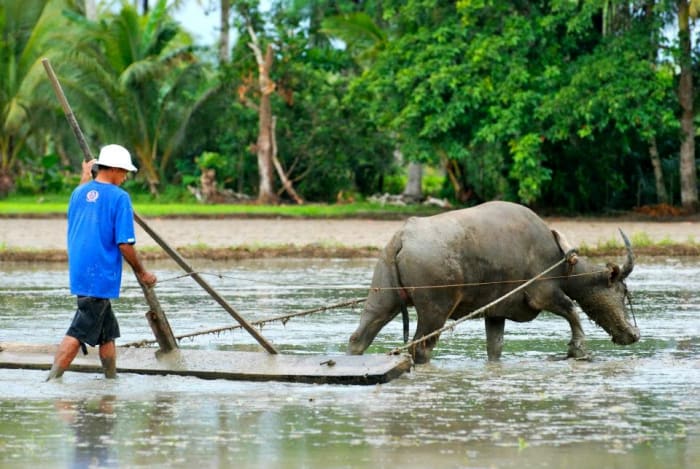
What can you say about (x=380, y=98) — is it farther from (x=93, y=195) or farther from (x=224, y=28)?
(x=93, y=195)

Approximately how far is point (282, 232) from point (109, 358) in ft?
55.8

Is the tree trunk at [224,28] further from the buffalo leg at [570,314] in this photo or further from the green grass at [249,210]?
the buffalo leg at [570,314]

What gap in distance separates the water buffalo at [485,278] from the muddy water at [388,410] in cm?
34

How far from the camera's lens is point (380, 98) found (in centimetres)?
3284

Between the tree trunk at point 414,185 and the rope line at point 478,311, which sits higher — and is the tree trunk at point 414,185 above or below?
above

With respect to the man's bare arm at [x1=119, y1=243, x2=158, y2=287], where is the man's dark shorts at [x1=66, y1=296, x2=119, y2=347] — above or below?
below

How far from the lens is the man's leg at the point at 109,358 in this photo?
9.18m

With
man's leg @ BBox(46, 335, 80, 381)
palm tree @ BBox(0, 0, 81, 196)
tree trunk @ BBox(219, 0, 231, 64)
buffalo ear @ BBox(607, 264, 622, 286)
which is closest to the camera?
man's leg @ BBox(46, 335, 80, 381)

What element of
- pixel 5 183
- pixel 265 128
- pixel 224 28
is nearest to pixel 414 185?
pixel 265 128

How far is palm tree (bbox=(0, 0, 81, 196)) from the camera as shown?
37.1 meters

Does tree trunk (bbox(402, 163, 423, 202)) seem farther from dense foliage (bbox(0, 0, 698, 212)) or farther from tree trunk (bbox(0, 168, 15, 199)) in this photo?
tree trunk (bbox(0, 168, 15, 199))

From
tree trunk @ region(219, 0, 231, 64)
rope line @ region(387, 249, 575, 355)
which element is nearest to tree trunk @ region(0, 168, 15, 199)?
tree trunk @ region(219, 0, 231, 64)

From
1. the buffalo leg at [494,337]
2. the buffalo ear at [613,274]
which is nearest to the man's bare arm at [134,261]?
the buffalo leg at [494,337]

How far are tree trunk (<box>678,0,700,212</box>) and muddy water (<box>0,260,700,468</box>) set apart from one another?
18.3m
